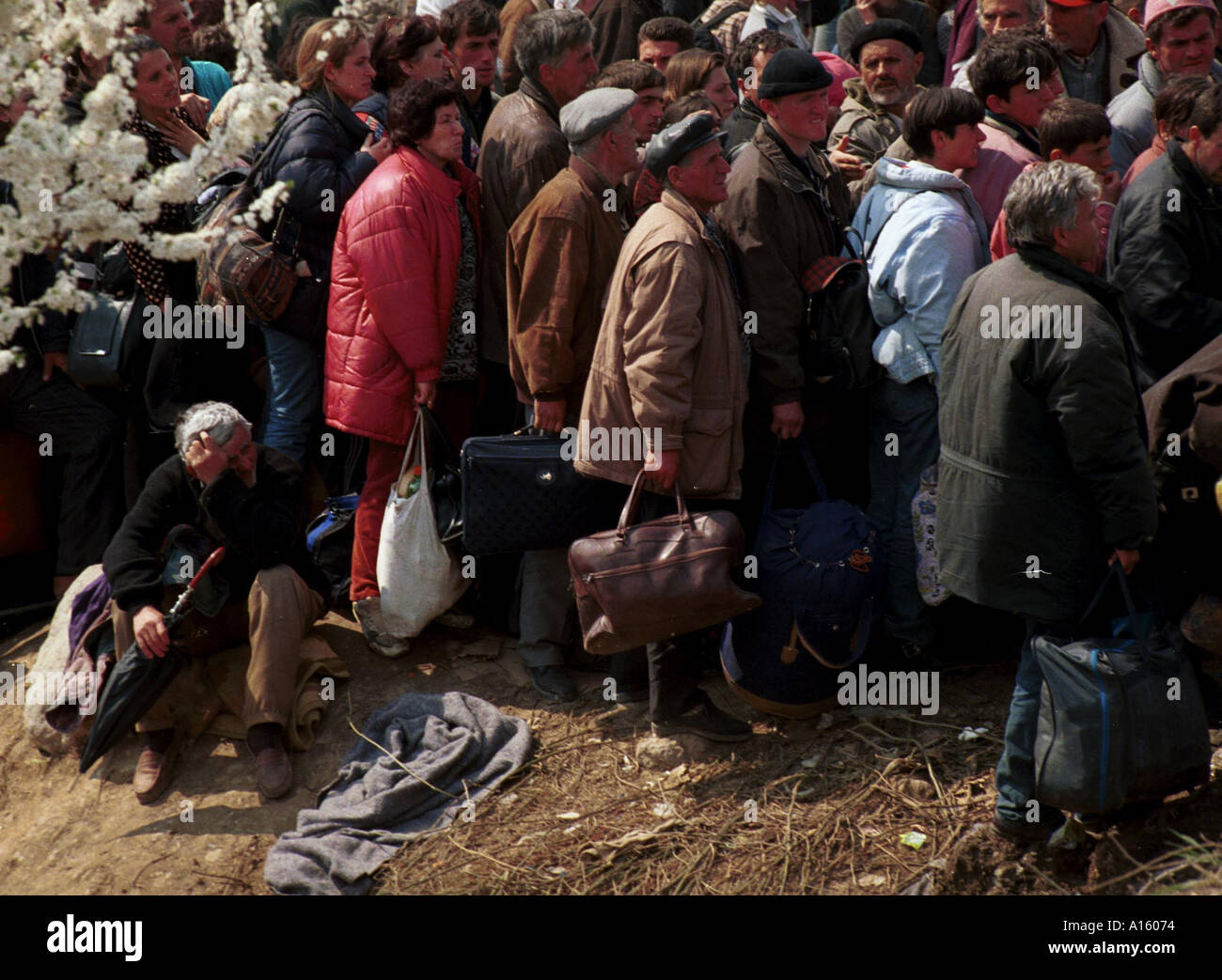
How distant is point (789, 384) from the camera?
16.3 ft

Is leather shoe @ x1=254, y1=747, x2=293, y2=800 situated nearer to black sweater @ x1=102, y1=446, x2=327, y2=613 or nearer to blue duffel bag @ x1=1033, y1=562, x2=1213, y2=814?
black sweater @ x1=102, y1=446, x2=327, y2=613

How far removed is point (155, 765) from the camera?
5.43 metres

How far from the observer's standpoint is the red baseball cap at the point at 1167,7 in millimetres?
6027

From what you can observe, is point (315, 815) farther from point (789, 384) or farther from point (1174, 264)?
point (1174, 264)

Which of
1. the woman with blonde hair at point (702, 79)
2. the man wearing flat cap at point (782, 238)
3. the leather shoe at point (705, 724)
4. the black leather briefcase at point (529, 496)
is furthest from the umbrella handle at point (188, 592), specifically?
the woman with blonde hair at point (702, 79)

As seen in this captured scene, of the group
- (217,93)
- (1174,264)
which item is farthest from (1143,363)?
(217,93)

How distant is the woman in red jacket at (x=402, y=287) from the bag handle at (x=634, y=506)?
45.1 inches

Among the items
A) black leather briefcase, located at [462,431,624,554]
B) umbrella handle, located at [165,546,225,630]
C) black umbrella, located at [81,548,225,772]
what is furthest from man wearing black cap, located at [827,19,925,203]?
black umbrella, located at [81,548,225,772]

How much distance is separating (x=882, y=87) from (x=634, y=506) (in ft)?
8.56

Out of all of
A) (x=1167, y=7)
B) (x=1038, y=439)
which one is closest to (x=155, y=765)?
(x=1038, y=439)

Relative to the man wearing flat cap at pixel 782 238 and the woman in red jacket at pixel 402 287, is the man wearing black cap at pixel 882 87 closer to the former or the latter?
the man wearing flat cap at pixel 782 238

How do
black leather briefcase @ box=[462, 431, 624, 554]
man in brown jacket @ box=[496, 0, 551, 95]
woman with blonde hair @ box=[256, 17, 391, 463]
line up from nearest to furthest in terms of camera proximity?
black leather briefcase @ box=[462, 431, 624, 554]
woman with blonde hair @ box=[256, 17, 391, 463]
man in brown jacket @ box=[496, 0, 551, 95]

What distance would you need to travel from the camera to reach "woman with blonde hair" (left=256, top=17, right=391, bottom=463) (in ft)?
18.8

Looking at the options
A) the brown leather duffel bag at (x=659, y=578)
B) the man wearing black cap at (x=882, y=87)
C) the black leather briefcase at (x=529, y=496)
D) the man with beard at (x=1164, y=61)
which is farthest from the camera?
the man wearing black cap at (x=882, y=87)
